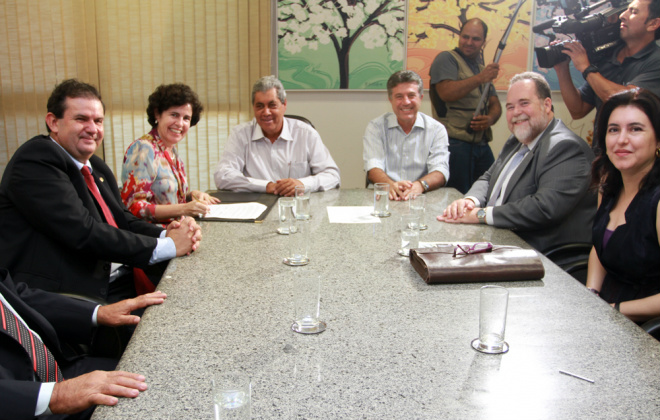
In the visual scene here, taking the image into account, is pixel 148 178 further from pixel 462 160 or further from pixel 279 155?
pixel 462 160

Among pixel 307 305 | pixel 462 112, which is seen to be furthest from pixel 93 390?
pixel 462 112

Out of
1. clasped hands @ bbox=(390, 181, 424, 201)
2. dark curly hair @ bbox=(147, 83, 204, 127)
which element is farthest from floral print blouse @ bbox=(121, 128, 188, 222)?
clasped hands @ bbox=(390, 181, 424, 201)

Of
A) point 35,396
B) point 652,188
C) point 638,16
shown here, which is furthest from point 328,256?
point 638,16

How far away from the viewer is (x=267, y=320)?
1227mm

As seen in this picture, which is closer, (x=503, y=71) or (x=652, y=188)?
(x=652, y=188)

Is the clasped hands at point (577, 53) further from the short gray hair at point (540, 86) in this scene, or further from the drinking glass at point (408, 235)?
the drinking glass at point (408, 235)

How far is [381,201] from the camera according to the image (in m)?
2.34

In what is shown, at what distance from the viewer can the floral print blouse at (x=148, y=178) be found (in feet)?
8.34

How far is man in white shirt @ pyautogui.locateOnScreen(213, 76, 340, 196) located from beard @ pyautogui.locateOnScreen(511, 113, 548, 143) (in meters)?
1.12

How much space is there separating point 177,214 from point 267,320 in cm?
137

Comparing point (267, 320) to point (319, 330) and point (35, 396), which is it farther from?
point (35, 396)

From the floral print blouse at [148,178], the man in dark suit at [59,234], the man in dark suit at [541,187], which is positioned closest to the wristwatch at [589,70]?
the man in dark suit at [541,187]

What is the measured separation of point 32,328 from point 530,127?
2188mm

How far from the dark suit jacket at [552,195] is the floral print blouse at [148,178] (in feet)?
5.18
